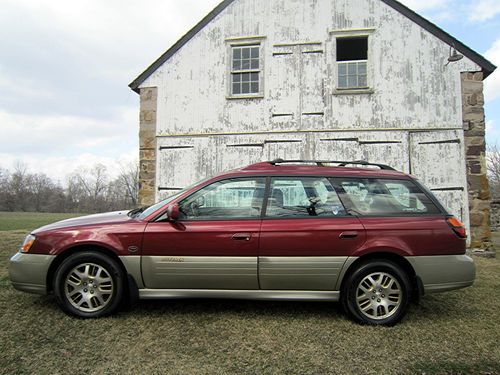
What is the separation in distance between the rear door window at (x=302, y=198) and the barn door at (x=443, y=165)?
5755mm

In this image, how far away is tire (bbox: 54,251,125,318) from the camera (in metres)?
3.54

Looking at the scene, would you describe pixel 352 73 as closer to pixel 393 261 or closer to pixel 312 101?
pixel 312 101

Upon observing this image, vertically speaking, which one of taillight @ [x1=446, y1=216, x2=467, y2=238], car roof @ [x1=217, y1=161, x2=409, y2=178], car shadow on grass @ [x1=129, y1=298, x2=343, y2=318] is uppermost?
car roof @ [x1=217, y1=161, x2=409, y2=178]

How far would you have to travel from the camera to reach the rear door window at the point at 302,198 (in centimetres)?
369

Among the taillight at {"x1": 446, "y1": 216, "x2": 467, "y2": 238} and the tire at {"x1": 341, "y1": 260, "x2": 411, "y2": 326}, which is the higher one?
the taillight at {"x1": 446, "y1": 216, "x2": 467, "y2": 238}

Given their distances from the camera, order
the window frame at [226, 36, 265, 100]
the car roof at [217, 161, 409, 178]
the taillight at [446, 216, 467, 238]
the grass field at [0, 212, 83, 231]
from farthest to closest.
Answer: the grass field at [0, 212, 83, 231], the window frame at [226, 36, 265, 100], the car roof at [217, 161, 409, 178], the taillight at [446, 216, 467, 238]

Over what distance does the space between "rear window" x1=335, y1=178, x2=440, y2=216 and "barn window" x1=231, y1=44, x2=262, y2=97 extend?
610 centimetres

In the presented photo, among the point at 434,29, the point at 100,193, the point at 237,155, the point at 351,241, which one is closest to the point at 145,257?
the point at 351,241

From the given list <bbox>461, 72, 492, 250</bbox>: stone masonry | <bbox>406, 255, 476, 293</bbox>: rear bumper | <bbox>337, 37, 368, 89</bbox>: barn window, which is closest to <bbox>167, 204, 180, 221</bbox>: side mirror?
<bbox>406, 255, 476, 293</bbox>: rear bumper

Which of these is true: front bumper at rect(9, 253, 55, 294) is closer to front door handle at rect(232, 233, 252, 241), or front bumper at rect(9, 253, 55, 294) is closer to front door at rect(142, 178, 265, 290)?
front door at rect(142, 178, 265, 290)

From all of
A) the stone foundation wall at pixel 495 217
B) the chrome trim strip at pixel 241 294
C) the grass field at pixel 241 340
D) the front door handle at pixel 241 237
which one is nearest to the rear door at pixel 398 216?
the chrome trim strip at pixel 241 294

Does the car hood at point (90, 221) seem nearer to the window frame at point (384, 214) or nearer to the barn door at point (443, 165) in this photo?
the window frame at point (384, 214)

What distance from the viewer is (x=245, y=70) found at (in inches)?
369

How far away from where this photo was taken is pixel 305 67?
358 inches
